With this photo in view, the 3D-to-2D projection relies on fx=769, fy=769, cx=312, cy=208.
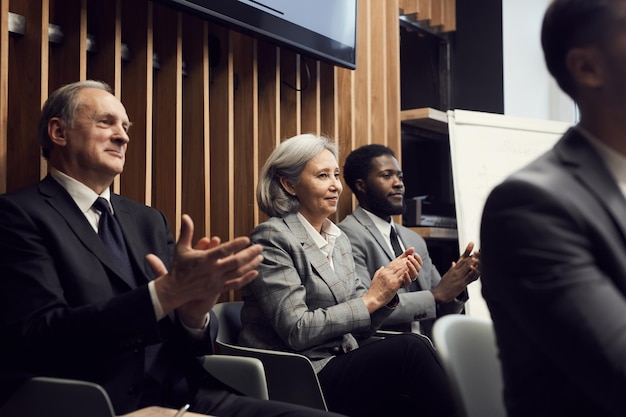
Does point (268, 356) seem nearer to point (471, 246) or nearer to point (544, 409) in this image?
point (471, 246)

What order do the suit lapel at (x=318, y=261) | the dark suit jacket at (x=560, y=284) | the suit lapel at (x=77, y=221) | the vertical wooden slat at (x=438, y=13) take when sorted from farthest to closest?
the vertical wooden slat at (x=438, y=13), the suit lapel at (x=318, y=261), the suit lapel at (x=77, y=221), the dark suit jacket at (x=560, y=284)

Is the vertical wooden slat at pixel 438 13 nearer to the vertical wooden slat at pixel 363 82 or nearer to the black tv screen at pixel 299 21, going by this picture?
the vertical wooden slat at pixel 363 82

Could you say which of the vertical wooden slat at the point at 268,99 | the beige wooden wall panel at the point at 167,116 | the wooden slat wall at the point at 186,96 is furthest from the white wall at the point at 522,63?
the beige wooden wall panel at the point at 167,116

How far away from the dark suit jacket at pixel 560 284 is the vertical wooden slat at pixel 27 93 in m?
1.91

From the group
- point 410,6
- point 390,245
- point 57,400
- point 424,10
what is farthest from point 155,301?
point 424,10

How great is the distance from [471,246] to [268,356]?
1197mm

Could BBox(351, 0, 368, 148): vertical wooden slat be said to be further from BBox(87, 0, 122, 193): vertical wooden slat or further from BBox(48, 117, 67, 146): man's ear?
BBox(48, 117, 67, 146): man's ear

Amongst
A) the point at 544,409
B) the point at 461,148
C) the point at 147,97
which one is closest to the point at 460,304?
the point at 461,148

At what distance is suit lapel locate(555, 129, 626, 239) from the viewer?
3.33 feet

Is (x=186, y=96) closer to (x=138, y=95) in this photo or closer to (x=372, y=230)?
(x=138, y=95)

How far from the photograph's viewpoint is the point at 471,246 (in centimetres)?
340

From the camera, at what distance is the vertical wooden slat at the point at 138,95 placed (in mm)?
2906

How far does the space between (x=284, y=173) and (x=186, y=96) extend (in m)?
0.54

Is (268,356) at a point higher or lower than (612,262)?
lower
